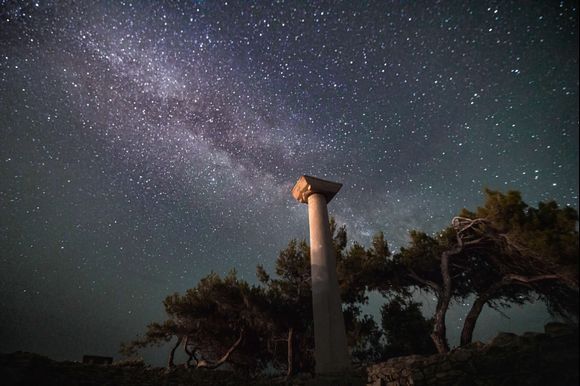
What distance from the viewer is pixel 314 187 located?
485 inches

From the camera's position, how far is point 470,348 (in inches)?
277

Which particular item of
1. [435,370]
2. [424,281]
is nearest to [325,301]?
[435,370]

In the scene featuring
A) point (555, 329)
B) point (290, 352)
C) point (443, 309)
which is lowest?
point (290, 352)

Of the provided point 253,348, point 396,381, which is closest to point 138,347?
point 253,348

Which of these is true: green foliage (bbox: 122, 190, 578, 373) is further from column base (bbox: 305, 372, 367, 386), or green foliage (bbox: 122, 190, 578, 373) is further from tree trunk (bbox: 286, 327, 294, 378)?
column base (bbox: 305, 372, 367, 386)

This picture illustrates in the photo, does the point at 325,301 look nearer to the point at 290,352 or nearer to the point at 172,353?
the point at 290,352

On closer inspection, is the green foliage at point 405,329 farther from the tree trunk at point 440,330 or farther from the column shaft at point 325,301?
the column shaft at point 325,301

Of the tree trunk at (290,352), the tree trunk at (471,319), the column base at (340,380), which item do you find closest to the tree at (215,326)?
the tree trunk at (290,352)

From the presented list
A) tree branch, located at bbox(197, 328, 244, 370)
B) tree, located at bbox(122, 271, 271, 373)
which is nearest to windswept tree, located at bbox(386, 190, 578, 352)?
tree, located at bbox(122, 271, 271, 373)

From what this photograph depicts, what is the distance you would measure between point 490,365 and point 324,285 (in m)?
5.35

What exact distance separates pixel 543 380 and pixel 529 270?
6.52 metres

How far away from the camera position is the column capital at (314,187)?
12.4 m

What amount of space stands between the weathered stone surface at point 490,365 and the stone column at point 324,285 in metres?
1.44

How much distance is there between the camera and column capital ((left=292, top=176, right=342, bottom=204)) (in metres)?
12.4
